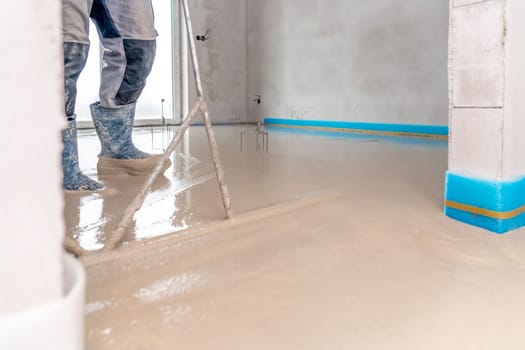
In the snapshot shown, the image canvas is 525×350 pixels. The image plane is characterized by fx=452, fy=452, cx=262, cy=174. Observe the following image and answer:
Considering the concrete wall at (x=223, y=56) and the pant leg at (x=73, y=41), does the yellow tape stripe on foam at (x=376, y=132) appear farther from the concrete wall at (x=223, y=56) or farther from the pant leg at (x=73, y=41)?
the pant leg at (x=73, y=41)

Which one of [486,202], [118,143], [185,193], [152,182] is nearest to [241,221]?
[152,182]

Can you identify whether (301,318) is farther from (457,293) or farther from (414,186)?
(414,186)

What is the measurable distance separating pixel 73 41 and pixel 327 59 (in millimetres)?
5211

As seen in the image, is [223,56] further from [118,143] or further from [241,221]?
[241,221]

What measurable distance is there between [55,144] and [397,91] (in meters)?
5.58

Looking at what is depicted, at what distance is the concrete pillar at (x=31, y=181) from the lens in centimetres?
46

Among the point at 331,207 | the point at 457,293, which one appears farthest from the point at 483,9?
the point at 457,293

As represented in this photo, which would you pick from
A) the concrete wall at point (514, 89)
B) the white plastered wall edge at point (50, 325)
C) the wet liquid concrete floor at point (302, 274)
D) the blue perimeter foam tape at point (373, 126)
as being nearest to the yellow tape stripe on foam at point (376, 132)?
the blue perimeter foam tape at point (373, 126)

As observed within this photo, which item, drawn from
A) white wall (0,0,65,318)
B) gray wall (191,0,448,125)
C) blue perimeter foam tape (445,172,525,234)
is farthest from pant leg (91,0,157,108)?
gray wall (191,0,448,125)

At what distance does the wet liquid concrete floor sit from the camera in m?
0.82

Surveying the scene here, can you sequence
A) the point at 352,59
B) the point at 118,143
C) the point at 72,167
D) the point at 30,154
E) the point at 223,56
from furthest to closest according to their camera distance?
the point at 223,56 < the point at 352,59 < the point at 118,143 < the point at 72,167 < the point at 30,154

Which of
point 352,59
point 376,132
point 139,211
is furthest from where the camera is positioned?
point 352,59

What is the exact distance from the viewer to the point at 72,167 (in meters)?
1.89

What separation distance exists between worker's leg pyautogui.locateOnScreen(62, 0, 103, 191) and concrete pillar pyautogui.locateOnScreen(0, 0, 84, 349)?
1342 mm
